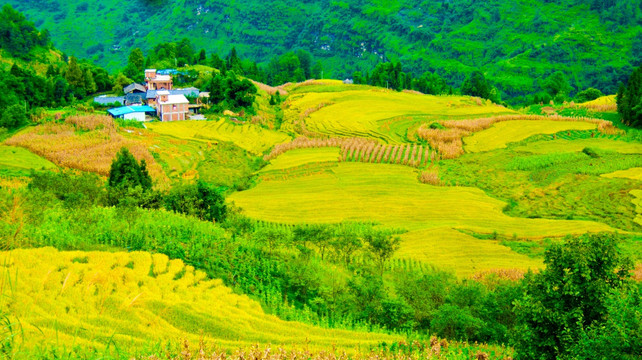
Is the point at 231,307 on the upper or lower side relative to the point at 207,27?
lower

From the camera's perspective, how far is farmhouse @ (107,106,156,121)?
42312 millimetres

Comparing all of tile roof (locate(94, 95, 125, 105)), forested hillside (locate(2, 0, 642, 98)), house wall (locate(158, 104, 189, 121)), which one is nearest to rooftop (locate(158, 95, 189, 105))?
house wall (locate(158, 104, 189, 121))

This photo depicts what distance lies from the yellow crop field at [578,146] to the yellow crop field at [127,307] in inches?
1241

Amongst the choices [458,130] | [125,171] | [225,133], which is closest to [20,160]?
[125,171]

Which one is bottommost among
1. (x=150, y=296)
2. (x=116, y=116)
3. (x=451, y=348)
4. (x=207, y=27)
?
(x=451, y=348)

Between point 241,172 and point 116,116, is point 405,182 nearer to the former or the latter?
point 241,172

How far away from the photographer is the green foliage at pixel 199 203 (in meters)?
21.5

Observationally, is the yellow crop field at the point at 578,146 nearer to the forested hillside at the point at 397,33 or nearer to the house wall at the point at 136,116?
the house wall at the point at 136,116

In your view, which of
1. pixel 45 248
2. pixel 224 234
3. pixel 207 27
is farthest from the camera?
pixel 207 27

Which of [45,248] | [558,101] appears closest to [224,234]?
[45,248]

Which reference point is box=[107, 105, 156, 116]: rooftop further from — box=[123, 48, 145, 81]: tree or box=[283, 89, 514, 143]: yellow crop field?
box=[123, 48, 145, 81]: tree

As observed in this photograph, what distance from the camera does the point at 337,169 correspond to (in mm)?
33688

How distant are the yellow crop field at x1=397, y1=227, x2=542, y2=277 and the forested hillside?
7470 cm

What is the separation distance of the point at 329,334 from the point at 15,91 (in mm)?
42235
